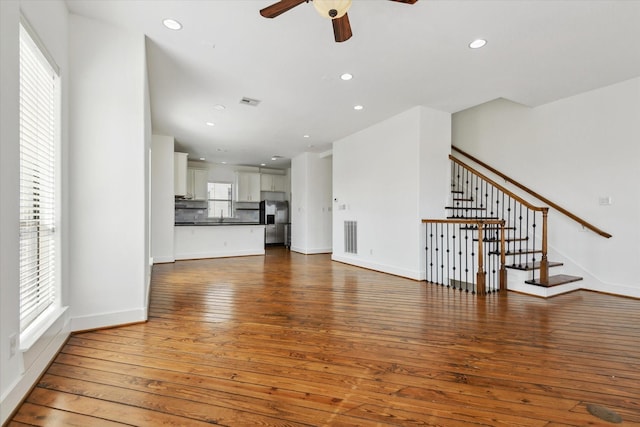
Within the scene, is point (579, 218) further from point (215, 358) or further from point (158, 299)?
point (158, 299)

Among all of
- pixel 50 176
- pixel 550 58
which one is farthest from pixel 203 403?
pixel 550 58

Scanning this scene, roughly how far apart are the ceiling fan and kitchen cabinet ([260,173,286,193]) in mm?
8575

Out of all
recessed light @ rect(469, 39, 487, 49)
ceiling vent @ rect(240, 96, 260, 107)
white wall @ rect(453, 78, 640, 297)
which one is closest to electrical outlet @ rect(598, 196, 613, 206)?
white wall @ rect(453, 78, 640, 297)

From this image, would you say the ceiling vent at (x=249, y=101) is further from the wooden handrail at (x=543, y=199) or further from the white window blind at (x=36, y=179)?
the wooden handrail at (x=543, y=199)

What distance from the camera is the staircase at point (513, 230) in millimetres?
4078

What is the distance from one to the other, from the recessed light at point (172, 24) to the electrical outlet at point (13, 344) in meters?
2.63

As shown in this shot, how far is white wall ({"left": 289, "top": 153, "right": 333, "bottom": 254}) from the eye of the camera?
27.0ft

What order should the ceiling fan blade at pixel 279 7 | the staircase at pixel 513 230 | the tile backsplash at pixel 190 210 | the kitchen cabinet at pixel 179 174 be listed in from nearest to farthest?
1. the ceiling fan blade at pixel 279 7
2. the staircase at pixel 513 230
3. the kitchen cabinet at pixel 179 174
4. the tile backsplash at pixel 190 210

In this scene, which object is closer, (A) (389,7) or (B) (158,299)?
(A) (389,7)

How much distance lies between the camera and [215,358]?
220 centimetres

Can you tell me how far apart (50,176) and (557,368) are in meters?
3.94

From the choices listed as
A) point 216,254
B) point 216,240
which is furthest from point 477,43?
point 216,254

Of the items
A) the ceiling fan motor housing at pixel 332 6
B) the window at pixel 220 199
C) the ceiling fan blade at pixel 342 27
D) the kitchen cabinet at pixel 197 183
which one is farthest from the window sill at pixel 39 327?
the window at pixel 220 199

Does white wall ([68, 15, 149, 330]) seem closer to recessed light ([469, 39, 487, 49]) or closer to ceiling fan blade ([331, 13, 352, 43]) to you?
ceiling fan blade ([331, 13, 352, 43])
